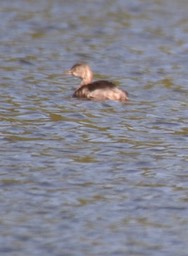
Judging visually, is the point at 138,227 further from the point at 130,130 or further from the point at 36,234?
the point at 130,130

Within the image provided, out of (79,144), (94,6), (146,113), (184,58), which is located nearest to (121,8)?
(94,6)

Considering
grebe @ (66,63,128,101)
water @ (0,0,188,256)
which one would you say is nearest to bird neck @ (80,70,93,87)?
grebe @ (66,63,128,101)

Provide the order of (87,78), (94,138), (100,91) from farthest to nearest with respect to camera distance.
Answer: (87,78)
(100,91)
(94,138)

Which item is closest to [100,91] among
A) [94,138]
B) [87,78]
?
[87,78]

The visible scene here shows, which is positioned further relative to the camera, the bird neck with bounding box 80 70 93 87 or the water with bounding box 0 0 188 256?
the bird neck with bounding box 80 70 93 87

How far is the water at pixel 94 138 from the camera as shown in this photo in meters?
9.86

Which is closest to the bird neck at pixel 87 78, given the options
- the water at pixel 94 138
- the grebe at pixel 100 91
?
the grebe at pixel 100 91

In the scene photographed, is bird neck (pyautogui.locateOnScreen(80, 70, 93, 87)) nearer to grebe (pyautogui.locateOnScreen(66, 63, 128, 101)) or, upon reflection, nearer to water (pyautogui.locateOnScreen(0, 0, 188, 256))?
grebe (pyautogui.locateOnScreen(66, 63, 128, 101))

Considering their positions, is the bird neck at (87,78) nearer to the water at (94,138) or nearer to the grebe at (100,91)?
the grebe at (100,91)

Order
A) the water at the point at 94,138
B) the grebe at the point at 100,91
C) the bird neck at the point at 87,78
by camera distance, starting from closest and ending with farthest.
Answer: the water at the point at 94,138 → the grebe at the point at 100,91 → the bird neck at the point at 87,78

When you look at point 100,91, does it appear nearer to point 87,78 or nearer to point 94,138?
point 87,78

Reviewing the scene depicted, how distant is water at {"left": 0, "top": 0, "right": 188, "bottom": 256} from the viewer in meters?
9.86

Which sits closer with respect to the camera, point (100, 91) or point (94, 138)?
point (94, 138)

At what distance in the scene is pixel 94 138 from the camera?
1336cm
